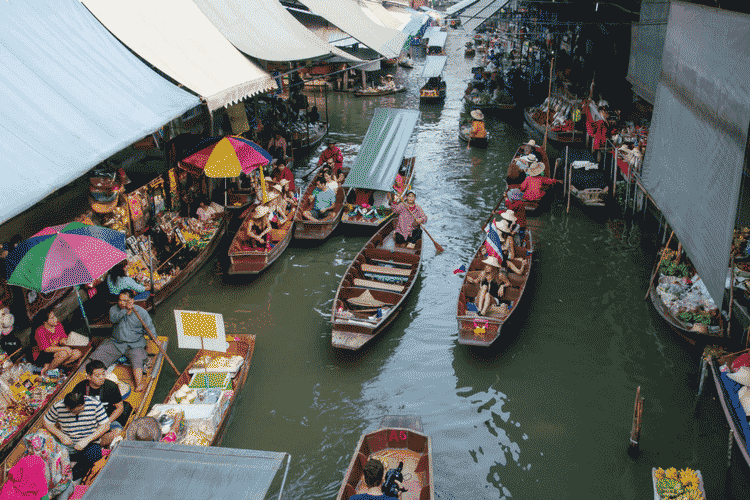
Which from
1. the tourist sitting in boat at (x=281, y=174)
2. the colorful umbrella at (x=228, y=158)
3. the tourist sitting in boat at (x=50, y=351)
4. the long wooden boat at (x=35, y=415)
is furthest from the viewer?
the tourist sitting in boat at (x=281, y=174)

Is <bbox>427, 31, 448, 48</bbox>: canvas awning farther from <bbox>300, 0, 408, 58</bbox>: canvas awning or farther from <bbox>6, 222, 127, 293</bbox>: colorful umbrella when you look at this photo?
<bbox>6, 222, 127, 293</bbox>: colorful umbrella

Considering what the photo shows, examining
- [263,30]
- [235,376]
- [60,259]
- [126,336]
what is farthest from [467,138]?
[60,259]

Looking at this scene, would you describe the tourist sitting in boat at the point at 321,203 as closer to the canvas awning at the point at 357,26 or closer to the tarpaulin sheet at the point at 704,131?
the canvas awning at the point at 357,26

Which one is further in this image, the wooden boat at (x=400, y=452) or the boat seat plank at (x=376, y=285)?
the boat seat plank at (x=376, y=285)

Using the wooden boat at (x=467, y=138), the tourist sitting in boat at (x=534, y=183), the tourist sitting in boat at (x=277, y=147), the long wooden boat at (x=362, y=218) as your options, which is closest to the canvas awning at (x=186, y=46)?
the long wooden boat at (x=362, y=218)

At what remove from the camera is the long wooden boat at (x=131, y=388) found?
18.6 feet

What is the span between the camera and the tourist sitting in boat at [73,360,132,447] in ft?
19.4

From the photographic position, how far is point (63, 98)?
648cm

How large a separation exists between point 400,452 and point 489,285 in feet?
11.2

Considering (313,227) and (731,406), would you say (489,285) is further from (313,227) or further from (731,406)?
(313,227)

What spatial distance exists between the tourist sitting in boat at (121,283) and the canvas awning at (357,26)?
362 inches

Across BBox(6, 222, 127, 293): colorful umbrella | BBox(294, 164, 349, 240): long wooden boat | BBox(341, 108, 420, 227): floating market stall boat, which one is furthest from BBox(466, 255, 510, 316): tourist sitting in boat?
BBox(6, 222, 127, 293): colorful umbrella

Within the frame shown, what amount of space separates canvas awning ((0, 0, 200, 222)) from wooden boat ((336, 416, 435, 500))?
409cm

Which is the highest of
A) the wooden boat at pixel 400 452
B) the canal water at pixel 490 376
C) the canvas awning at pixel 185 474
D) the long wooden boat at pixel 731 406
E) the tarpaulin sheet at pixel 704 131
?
the tarpaulin sheet at pixel 704 131
